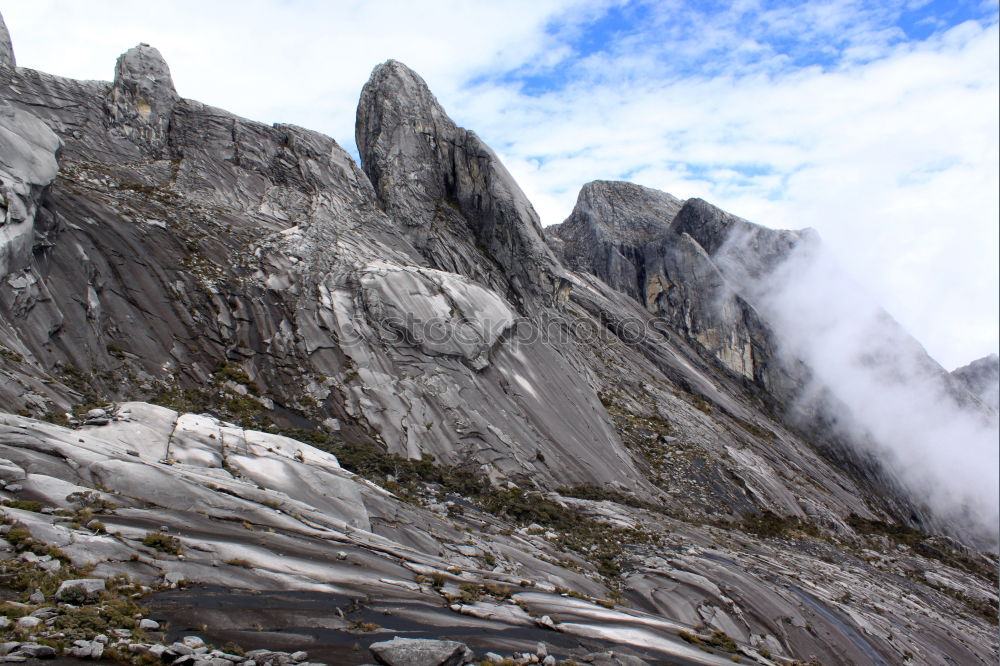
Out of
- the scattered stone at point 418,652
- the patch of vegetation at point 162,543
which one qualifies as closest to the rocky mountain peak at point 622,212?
the patch of vegetation at point 162,543

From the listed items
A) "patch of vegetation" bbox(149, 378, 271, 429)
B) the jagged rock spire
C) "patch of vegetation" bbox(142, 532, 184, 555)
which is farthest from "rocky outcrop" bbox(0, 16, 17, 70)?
"patch of vegetation" bbox(142, 532, 184, 555)

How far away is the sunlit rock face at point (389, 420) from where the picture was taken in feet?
51.3

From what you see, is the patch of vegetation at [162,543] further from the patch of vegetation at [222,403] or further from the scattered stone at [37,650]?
the patch of vegetation at [222,403]

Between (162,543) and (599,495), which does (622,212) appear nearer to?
(599,495)

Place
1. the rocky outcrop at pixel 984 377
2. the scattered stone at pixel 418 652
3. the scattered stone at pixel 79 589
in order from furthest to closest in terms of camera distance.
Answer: the rocky outcrop at pixel 984 377 < the scattered stone at pixel 418 652 < the scattered stone at pixel 79 589

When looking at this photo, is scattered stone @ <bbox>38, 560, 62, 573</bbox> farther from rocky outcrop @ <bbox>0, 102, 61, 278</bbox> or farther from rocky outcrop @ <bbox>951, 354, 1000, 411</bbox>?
rocky outcrop @ <bbox>951, 354, 1000, 411</bbox>

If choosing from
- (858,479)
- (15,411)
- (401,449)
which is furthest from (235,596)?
(858,479)

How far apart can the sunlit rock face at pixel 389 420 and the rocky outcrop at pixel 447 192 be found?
11.0 inches

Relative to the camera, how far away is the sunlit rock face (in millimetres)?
15633

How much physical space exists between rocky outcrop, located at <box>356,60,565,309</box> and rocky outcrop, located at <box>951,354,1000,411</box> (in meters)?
91.4

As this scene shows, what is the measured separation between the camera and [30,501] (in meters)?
12.8

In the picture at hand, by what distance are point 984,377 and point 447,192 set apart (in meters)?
108

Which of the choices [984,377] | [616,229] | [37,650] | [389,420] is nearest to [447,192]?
[389,420]

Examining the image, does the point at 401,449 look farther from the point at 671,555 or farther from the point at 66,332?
the point at 66,332
